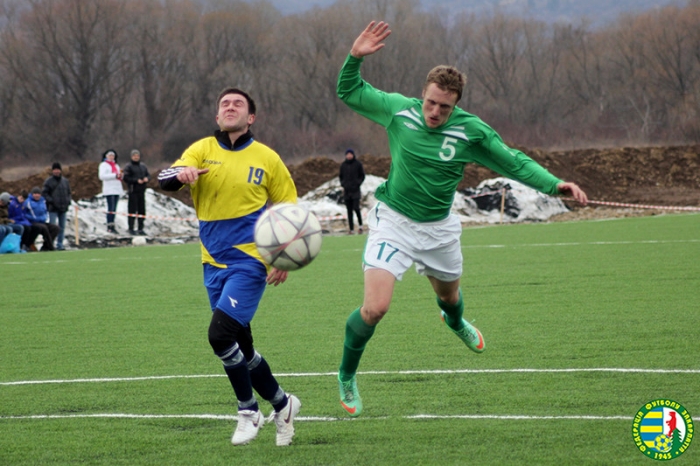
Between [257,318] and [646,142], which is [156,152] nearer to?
[646,142]

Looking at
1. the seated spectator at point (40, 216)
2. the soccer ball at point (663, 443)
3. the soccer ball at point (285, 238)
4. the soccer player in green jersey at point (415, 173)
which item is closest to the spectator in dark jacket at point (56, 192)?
the seated spectator at point (40, 216)

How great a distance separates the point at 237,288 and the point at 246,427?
2.68 feet

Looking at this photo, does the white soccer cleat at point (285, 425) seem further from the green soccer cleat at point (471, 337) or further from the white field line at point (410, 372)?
the green soccer cleat at point (471, 337)

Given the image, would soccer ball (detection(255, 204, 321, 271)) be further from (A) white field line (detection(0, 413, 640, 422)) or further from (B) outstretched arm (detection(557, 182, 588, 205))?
(B) outstretched arm (detection(557, 182, 588, 205))

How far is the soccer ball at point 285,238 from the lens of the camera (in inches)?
204

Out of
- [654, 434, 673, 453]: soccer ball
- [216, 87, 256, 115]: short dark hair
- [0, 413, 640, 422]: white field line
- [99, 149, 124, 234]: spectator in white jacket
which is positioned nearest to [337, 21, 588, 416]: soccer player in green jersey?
[0, 413, 640, 422]: white field line

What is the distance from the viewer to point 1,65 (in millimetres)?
53531

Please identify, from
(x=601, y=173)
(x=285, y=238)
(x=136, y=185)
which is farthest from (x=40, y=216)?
(x=601, y=173)

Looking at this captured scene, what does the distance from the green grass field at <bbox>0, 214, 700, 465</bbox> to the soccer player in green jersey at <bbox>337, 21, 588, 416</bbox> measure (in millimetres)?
797

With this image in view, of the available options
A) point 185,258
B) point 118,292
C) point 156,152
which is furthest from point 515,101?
point 118,292

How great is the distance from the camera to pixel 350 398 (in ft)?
18.7

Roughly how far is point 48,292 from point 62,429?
26.2ft

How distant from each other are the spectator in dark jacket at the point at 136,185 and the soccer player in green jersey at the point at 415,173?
711 inches

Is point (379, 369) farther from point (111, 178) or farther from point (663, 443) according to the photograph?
point (111, 178)
